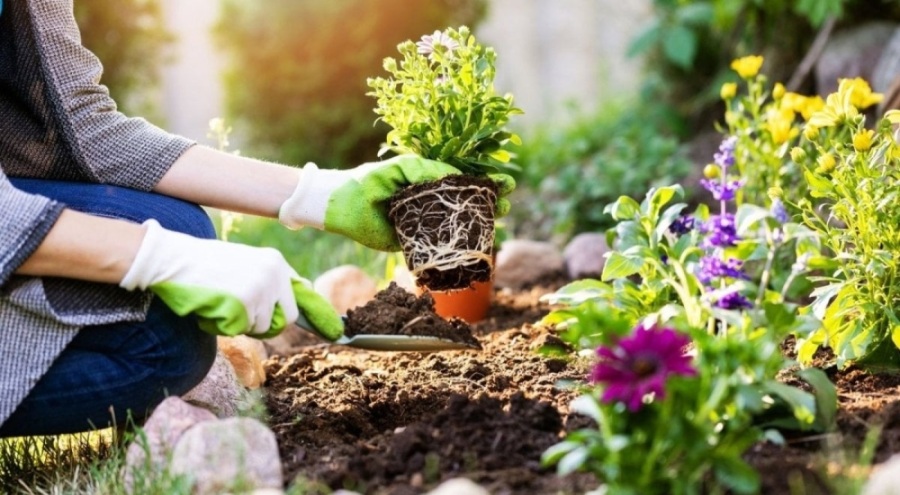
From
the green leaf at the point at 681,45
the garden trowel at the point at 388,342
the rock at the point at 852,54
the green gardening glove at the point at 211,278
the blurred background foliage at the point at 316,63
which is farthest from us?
the blurred background foliage at the point at 316,63

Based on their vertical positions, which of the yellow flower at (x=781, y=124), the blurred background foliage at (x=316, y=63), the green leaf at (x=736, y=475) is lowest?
the green leaf at (x=736, y=475)

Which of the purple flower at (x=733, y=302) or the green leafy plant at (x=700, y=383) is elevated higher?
the purple flower at (x=733, y=302)

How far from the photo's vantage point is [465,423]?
1.78 metres

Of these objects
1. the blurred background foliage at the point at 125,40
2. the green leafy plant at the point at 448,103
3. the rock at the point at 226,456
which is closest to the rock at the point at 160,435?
the rock at the point at 226,456

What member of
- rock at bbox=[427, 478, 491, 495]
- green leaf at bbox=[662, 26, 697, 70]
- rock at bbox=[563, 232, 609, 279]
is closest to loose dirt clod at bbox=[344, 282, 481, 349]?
rock at bbox=[427, 478, 491, 495]

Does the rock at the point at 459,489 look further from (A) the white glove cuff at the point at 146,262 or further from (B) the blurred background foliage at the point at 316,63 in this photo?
(B) the blurred background foliage at the point at 316,63

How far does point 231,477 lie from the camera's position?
1.63 m

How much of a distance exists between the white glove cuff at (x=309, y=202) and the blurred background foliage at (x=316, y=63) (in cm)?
304

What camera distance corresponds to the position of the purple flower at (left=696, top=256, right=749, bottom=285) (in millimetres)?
1736

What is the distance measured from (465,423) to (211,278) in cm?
48

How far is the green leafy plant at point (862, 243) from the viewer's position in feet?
6.73

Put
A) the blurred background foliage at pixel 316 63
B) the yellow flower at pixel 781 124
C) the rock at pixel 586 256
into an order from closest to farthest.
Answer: the yellow flower at pixel 781 124 < the rock at pixel 586 256 < the blurred background foliage at pixel 316 63

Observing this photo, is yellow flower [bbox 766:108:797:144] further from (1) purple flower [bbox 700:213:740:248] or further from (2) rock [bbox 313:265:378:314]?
(2) rock [bbox 313:265:378:314]

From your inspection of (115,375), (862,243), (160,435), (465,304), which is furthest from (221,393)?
(862,243)
